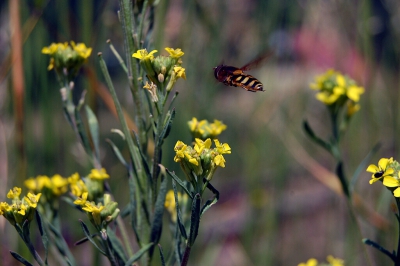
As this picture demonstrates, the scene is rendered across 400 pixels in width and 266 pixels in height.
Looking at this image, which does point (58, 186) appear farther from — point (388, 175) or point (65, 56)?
point (388, 175)

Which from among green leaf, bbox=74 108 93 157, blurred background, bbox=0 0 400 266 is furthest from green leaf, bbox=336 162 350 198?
green leaf, bbox=74 108 93 157

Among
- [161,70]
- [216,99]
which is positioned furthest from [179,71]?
[216,99]

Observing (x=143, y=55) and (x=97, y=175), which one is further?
(x=97, y=175)

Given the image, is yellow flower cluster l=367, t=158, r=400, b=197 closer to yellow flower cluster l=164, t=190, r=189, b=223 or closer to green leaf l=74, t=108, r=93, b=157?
yellow flower cluster l=164, t=190, r=189, b=223

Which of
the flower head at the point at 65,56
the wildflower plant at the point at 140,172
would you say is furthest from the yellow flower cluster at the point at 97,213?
the flower head at the point at 65,56

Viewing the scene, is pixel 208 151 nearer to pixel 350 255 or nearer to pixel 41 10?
pixel 41 10

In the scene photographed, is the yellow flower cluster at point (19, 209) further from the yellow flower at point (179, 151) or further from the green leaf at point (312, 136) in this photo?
the green leaf at point (312, 136)
